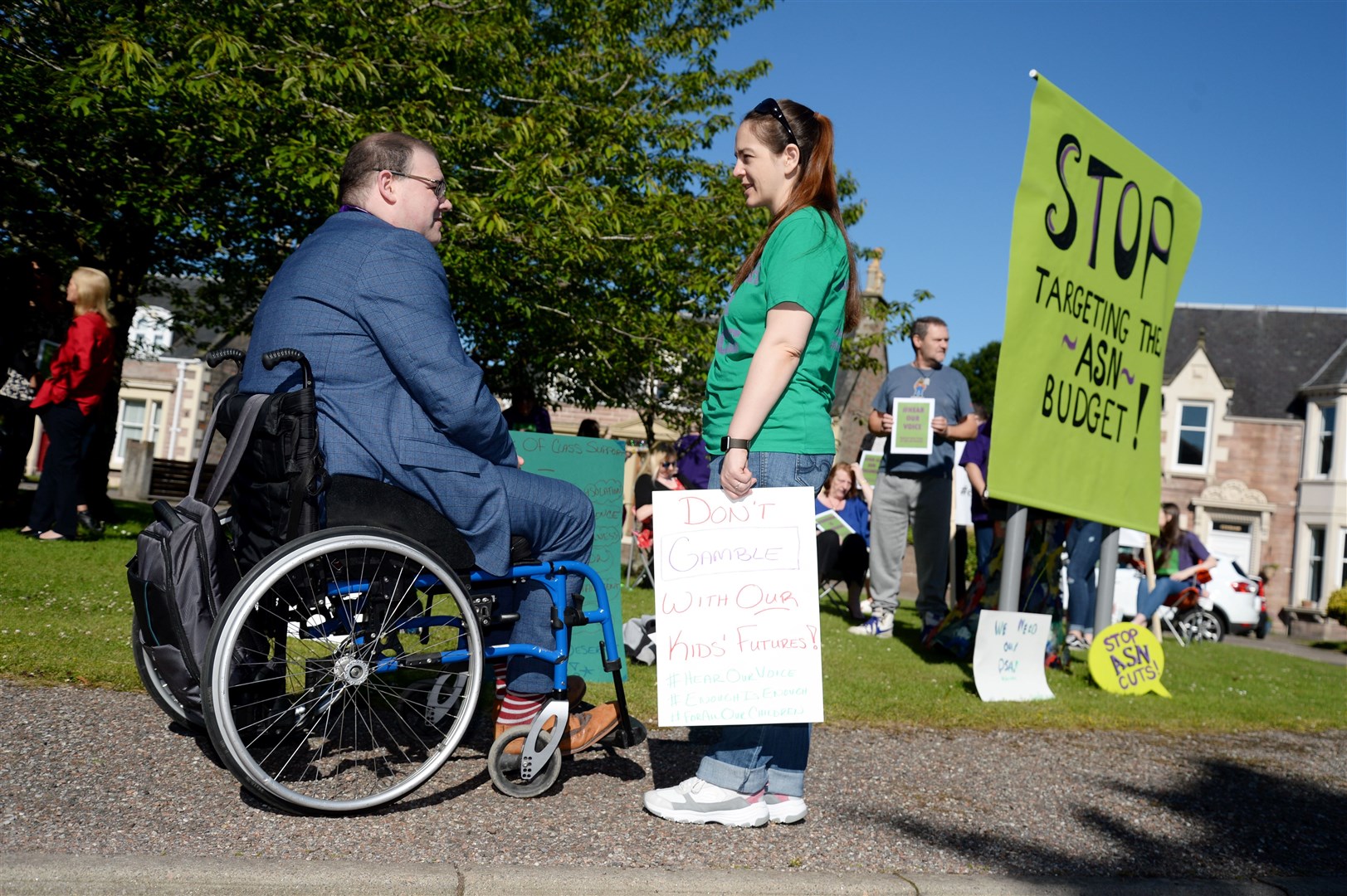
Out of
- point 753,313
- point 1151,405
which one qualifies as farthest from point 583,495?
point 1151,405

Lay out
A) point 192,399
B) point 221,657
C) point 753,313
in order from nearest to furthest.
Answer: point 221,657 < point 753,313 < point 192,399

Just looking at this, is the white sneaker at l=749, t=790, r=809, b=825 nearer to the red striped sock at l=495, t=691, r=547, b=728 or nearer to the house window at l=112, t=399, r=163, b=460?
the red striped sock at l=495, t=691, r=547, b=728

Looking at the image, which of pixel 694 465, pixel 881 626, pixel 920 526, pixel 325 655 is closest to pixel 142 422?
pixel 694 465

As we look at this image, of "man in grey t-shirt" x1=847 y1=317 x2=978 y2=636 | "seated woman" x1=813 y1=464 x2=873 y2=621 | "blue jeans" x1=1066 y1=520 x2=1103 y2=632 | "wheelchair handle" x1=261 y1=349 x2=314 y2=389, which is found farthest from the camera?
"seated woman" x1=813 y1=464 x2=873 y2=621

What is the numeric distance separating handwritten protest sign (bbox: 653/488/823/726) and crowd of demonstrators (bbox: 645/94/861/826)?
100 millimetres

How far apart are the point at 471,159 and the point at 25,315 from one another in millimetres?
5254

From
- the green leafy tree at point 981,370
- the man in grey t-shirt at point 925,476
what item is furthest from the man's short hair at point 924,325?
the green leafy tree at point 981,370

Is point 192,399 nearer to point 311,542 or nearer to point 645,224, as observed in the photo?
point 645,224

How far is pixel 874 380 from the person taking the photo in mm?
46344

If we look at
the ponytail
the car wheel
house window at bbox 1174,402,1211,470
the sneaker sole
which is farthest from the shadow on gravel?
house window at bbox 1174,402,1211,470

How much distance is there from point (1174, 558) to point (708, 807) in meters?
13.6

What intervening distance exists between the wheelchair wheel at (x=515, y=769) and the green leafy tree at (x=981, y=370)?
53833 millimetres

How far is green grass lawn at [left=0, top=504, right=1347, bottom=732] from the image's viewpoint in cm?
471

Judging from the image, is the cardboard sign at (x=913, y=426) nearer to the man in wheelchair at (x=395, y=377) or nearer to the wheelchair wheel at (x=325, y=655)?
the man in wheelchair at (x=395, y=377)
